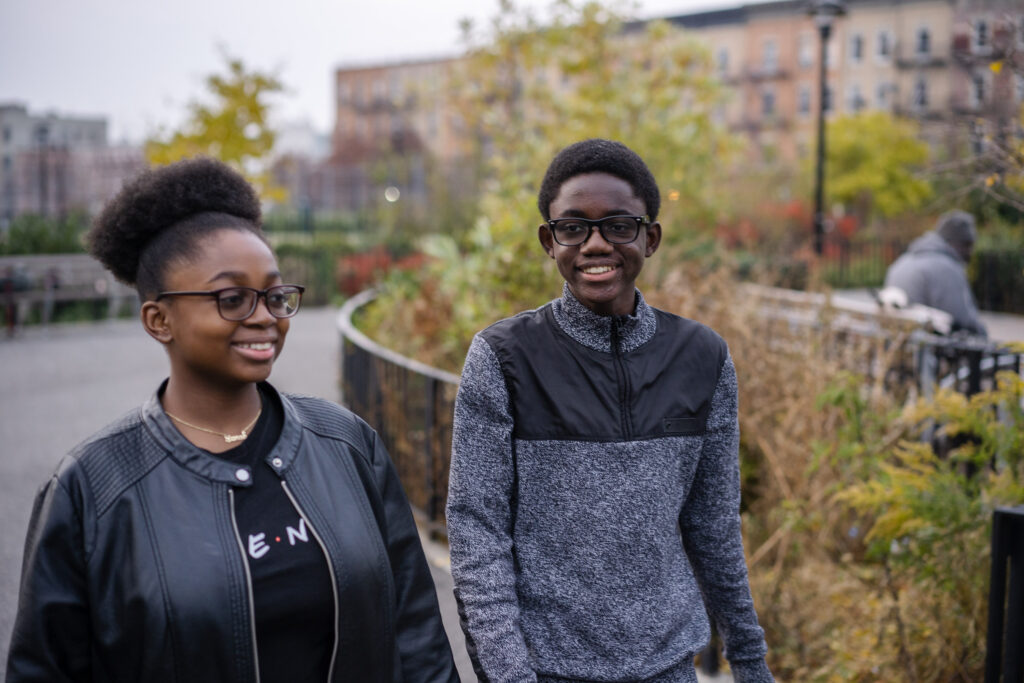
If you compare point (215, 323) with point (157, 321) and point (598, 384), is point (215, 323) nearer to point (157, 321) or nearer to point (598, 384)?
point (157, 321)

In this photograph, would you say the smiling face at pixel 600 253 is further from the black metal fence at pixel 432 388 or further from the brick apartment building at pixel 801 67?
the brick apartment building at pixel 801 67

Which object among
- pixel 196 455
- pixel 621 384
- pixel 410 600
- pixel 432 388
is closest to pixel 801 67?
pixel 432 388

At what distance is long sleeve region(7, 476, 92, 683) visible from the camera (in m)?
1.70

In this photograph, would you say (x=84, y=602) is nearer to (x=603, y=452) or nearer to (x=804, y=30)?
(x=603, y=452)

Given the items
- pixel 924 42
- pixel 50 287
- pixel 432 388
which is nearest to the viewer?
pixel 432 388

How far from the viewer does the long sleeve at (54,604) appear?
170cm

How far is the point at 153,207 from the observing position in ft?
6.40

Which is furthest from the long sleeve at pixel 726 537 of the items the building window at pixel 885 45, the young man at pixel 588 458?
the building window at pixel 885 45

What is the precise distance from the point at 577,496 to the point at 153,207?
3.60 ft

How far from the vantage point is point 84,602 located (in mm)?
1747

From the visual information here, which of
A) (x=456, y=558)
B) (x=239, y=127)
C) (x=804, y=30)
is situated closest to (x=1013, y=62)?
(x=456, y=558)

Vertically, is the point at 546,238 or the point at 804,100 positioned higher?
the point at 804,100

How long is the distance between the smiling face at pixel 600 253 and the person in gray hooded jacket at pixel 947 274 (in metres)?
5.28

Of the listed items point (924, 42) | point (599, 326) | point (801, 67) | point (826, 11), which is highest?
point (924, 42)
